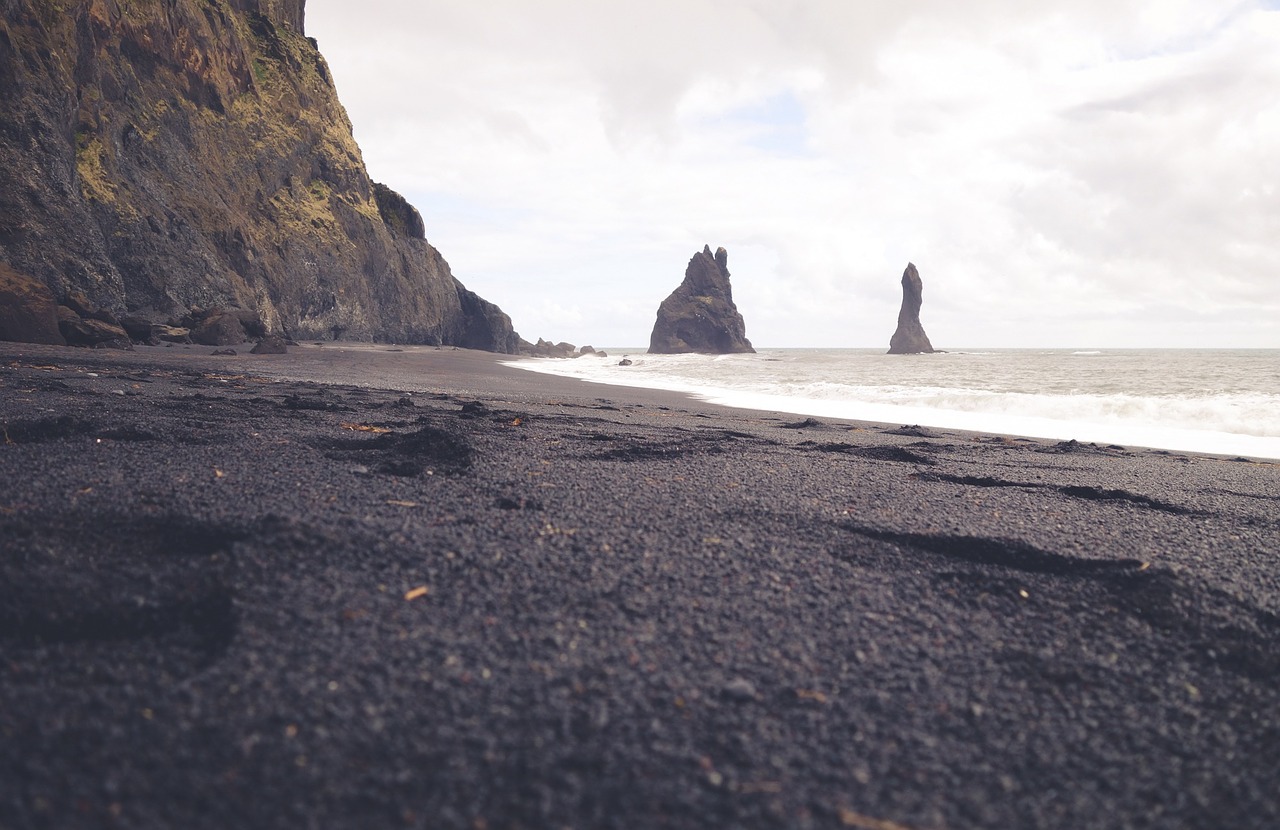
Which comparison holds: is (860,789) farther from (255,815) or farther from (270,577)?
Answer: (270,577)

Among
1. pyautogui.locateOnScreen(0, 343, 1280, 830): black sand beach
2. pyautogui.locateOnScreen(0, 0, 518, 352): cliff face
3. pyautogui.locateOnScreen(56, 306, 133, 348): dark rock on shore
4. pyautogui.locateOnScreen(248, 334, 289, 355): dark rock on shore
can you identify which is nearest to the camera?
pyautogui.locateOnScreen(0, 343, 1280, 830): black sand beach

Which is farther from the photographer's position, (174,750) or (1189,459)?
(1189,459)

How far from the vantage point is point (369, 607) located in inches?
Result: 75.8

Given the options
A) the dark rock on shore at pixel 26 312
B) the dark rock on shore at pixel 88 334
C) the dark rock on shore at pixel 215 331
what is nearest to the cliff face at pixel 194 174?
the dark rock on shore at pixel 215 331

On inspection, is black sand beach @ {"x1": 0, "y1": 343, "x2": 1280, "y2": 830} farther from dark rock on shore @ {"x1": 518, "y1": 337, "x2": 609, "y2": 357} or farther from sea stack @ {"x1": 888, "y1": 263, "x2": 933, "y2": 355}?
sea stack @ {"x1": 888, "y1": 263, "x2": 933, "y2": 355}

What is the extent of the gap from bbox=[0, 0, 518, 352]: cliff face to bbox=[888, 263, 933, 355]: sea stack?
9233cm

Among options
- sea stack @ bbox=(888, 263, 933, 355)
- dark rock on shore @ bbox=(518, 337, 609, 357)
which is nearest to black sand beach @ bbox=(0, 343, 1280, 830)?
dark rock on shore @ bbox=(518, 337, 609, 357)

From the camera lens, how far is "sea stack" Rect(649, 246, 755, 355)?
107062 mm

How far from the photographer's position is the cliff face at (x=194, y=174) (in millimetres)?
19469

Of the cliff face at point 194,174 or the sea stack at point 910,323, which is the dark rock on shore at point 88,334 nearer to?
the cliff face at point 194,174

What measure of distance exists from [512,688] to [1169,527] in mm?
3364

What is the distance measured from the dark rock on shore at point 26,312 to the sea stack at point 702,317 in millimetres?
92615

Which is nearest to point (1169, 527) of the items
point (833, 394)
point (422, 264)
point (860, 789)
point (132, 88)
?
point (860, 789)

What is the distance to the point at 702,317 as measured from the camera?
106625 mm
